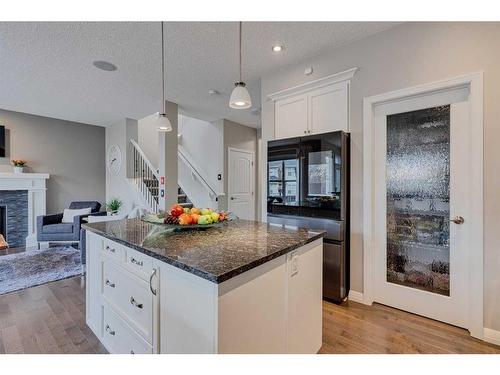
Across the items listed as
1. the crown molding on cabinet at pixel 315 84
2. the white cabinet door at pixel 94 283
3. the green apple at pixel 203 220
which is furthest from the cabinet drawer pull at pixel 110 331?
the crown molding on cabinet at pixel 315 84

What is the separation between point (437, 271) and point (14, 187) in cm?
682

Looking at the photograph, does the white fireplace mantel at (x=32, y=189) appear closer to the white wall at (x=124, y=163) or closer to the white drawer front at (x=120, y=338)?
the white wall at (x=124, y=163)

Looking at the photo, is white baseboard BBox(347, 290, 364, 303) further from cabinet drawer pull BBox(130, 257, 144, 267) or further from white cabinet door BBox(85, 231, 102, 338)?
white cabinet door BBox(85, 231, 102, 338)

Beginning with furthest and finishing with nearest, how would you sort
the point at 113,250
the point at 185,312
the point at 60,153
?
the point at 60,153, the point at 113,250, the point at 185,312

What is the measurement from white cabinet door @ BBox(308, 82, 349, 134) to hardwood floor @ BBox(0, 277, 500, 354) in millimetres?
1851

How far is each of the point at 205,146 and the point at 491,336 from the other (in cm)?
553

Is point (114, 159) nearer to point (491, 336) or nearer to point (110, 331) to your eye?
point (110, 331)

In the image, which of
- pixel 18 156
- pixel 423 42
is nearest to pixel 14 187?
pixel 18 156

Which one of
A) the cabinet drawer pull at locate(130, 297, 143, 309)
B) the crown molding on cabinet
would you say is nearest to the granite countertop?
the cabinet drawer pull at locate(130, 297, 143, 309)

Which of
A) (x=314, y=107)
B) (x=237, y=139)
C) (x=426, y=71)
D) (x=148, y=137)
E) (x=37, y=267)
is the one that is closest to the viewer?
(x=426, y=71)

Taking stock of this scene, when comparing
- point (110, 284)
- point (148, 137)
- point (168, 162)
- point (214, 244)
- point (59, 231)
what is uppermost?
point (148, 137)

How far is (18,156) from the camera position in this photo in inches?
203

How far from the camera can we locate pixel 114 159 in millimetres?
6066

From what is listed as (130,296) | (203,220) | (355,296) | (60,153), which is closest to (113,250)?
(130,296)
